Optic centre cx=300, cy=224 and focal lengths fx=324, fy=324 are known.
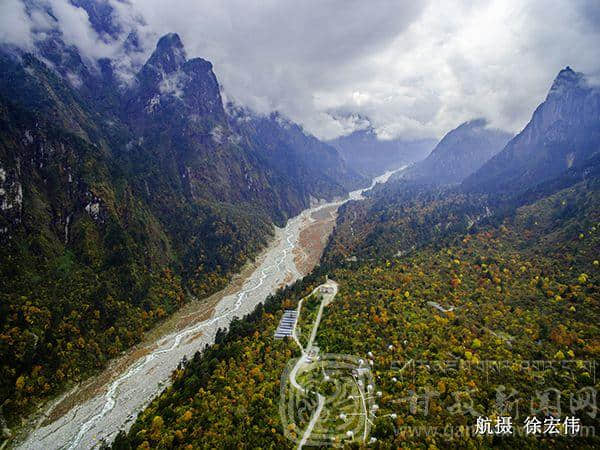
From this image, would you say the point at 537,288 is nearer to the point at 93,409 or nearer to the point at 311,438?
the point at 311,438

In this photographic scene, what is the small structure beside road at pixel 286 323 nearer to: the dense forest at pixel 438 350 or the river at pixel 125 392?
the dense forest at pixel 438 350

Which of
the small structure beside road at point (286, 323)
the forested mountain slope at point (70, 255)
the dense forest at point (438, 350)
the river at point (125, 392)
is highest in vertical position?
the forested mountain slope at point (70, 255)

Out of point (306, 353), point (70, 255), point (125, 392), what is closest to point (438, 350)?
point (306, 353)

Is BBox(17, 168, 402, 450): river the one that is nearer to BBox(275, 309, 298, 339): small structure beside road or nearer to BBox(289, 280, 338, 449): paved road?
BBox(275, 309, 298, 339): small structure beside road

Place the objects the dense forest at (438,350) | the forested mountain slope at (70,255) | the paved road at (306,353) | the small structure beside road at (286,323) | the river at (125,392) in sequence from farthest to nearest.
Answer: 1. the small structure beside road at (286,323)
2. the forested mountain slope at (70,255)
3. the river at (125,392)
4. the paved road at (306,353)
5. the dense forest at (438,350)

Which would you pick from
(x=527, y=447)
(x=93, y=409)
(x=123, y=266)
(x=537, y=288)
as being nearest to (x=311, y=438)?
(x=527, y=447)

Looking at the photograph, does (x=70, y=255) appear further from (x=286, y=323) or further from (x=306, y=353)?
(x=306, y=353)

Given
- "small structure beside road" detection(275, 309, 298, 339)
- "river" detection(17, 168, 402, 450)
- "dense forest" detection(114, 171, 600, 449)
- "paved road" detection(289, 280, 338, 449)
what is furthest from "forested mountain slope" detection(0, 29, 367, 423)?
"paved road" detection(289, 280, 338, 449)

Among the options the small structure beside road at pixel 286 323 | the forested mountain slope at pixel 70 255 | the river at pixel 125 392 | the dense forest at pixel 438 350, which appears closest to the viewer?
the dense forest at pixel 438 350

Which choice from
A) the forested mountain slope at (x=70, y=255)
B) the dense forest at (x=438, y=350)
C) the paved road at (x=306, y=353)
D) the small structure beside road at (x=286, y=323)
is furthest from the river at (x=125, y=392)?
the paved road at (x=306, y=353)

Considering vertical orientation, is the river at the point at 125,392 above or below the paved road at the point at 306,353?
above

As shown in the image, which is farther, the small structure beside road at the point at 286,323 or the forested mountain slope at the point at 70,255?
the small structure beside road at the point at 286,323
